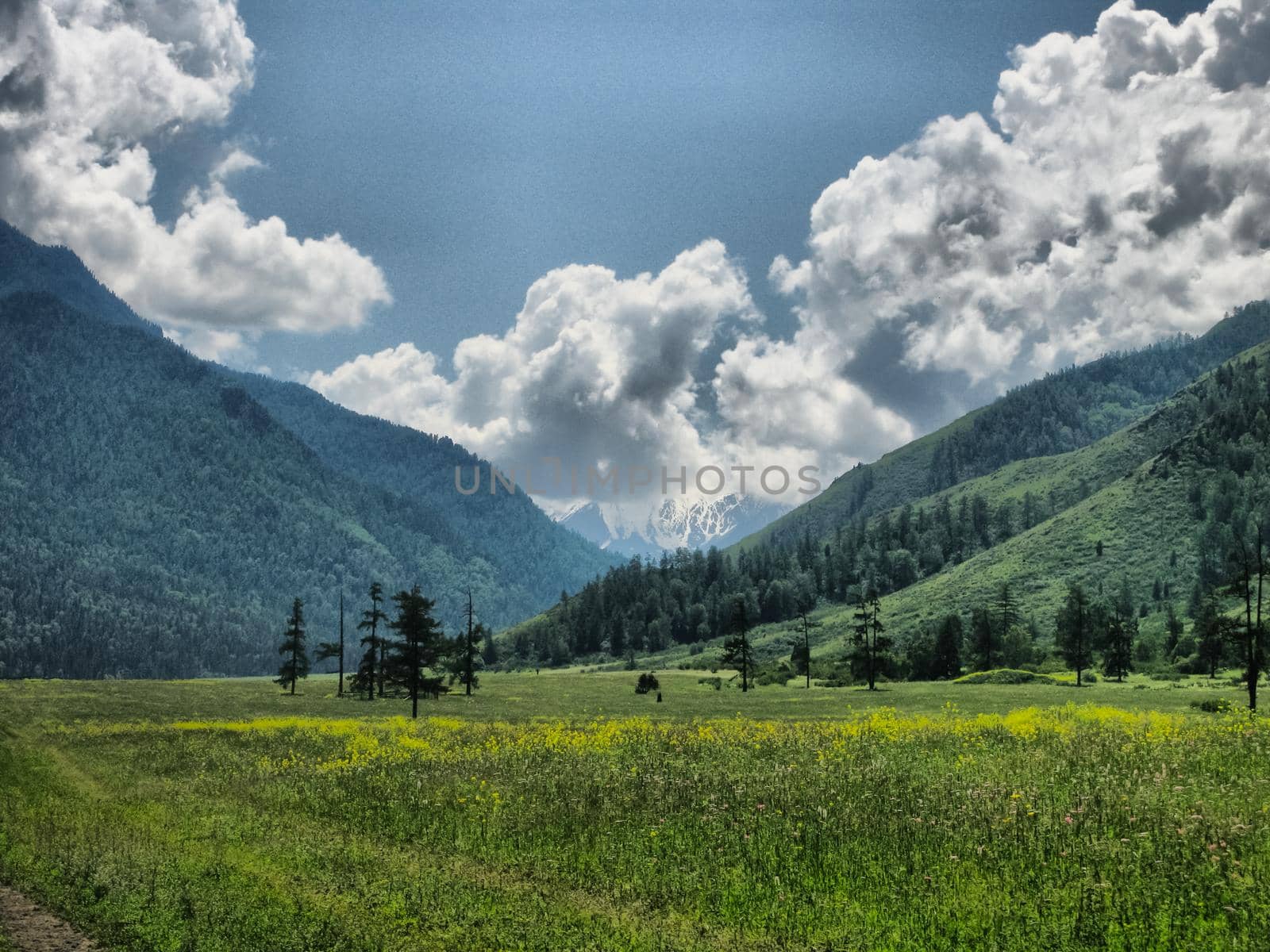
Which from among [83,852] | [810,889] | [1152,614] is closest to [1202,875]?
[810,889]

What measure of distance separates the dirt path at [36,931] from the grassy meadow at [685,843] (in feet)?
1.04

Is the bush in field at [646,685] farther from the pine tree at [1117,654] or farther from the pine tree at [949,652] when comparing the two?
the pine tree at [1117,654]

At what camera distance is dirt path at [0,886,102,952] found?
10805mm

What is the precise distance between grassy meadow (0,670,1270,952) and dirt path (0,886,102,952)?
1.04 feet

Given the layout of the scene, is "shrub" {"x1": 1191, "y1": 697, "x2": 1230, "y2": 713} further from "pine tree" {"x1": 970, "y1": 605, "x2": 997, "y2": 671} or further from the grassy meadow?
"pine tree" {"x1": 970, "y1": 605, "x2": 997, "y2": 671}

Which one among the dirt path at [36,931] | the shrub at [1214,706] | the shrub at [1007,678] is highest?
the dirt path at [36,931]

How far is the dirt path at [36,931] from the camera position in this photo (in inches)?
425

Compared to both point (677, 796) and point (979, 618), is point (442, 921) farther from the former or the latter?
point (979, 618)

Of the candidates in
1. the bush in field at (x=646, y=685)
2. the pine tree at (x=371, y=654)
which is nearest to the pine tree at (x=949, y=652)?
the bush in field at (x=646, y=685)

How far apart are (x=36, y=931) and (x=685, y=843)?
9589 mm

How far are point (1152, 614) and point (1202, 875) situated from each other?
177 m

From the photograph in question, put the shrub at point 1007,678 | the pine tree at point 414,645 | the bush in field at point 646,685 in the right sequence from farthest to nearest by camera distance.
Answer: the bush in field at point 646,685, the shrub at point 1007,678, the pine tree at point 414,645

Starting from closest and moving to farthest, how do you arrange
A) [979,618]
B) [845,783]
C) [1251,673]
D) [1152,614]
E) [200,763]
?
[845,783], [200,763], [1251,673], [979,618], [1152,614]

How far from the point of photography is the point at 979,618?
122m
